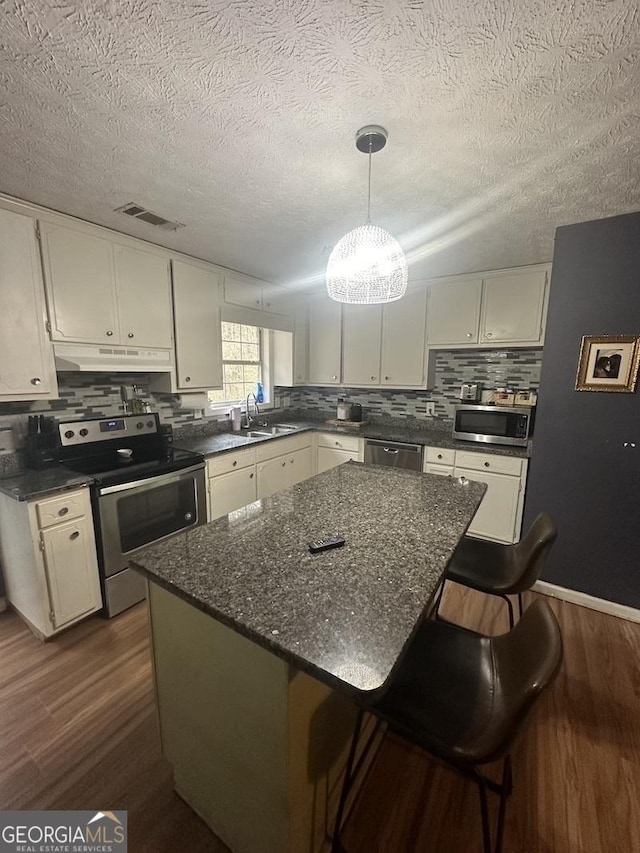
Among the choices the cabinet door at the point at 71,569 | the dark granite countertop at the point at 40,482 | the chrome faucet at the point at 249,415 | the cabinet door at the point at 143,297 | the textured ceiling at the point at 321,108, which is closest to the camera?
the textured ceiling at the point at 321,108

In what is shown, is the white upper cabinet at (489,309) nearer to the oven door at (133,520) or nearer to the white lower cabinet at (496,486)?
the white lower cabinet at (496,486)

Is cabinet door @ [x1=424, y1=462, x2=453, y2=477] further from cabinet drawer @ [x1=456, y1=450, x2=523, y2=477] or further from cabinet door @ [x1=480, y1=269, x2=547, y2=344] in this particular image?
cabinet door @ [x1=480, y1=269, x2=547, y2=344]

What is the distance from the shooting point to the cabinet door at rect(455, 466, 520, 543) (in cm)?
274

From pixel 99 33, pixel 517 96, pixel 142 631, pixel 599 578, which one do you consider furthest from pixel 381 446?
pixel 99 33

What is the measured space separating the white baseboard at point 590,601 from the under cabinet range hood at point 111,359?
10.2ft

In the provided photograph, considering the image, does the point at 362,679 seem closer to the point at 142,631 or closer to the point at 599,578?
the point at 142,631

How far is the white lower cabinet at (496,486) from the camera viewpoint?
2713 millimetres

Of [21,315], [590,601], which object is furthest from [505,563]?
[21,315]

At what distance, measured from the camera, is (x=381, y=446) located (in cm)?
333

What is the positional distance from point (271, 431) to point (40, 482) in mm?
1958

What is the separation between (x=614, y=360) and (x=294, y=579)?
2257mm

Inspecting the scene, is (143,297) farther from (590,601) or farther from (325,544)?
(590,601)

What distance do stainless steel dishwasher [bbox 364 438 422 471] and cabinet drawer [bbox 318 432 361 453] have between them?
0.44ft

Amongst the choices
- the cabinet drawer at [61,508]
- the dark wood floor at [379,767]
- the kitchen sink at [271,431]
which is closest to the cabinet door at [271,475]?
the kitchen sink at [271,431]
